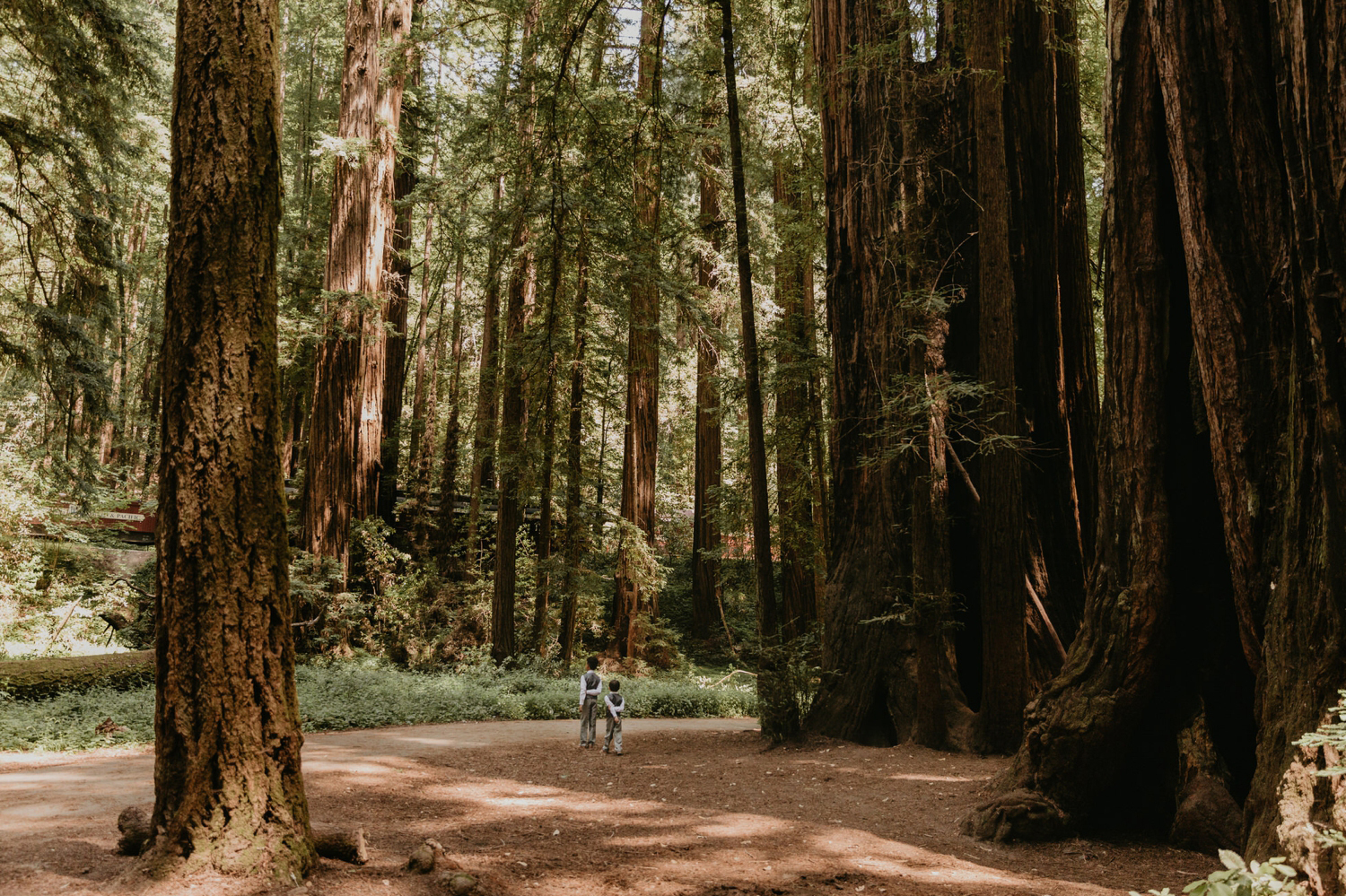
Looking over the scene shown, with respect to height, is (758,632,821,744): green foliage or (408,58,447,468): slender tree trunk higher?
(408,58,447,468): slender tree trunk

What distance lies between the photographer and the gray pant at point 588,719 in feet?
31.0

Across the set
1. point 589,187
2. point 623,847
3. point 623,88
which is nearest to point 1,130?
point 589,187

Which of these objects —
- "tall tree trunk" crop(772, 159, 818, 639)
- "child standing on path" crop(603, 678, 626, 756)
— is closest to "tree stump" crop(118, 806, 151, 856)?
"child standing on path" crop(603, 678, 626, 756)

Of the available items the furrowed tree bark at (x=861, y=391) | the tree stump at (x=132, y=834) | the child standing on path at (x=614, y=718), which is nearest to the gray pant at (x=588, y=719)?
the child standing on path at (x=614, y=718)

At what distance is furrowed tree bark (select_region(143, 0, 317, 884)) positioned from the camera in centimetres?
384

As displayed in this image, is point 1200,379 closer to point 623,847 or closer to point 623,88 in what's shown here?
point 623,847

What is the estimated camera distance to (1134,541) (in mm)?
5324

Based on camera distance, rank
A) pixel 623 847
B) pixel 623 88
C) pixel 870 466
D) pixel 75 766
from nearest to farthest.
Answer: pixel 623 847, pixel 75 766, pixel 870 466, pixel 623 88

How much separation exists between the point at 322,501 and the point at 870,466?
A: 32.9 feet

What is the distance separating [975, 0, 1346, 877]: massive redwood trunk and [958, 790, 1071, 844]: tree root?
0.23 feet

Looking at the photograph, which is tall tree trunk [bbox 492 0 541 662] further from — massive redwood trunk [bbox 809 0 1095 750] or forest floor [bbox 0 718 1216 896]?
forest floor [bbox 0 718 1216 896]

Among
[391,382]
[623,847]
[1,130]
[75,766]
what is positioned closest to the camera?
[623,847]

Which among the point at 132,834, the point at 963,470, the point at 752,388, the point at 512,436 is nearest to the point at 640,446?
the point at 512,436

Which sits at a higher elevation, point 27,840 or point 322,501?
point 322,501
